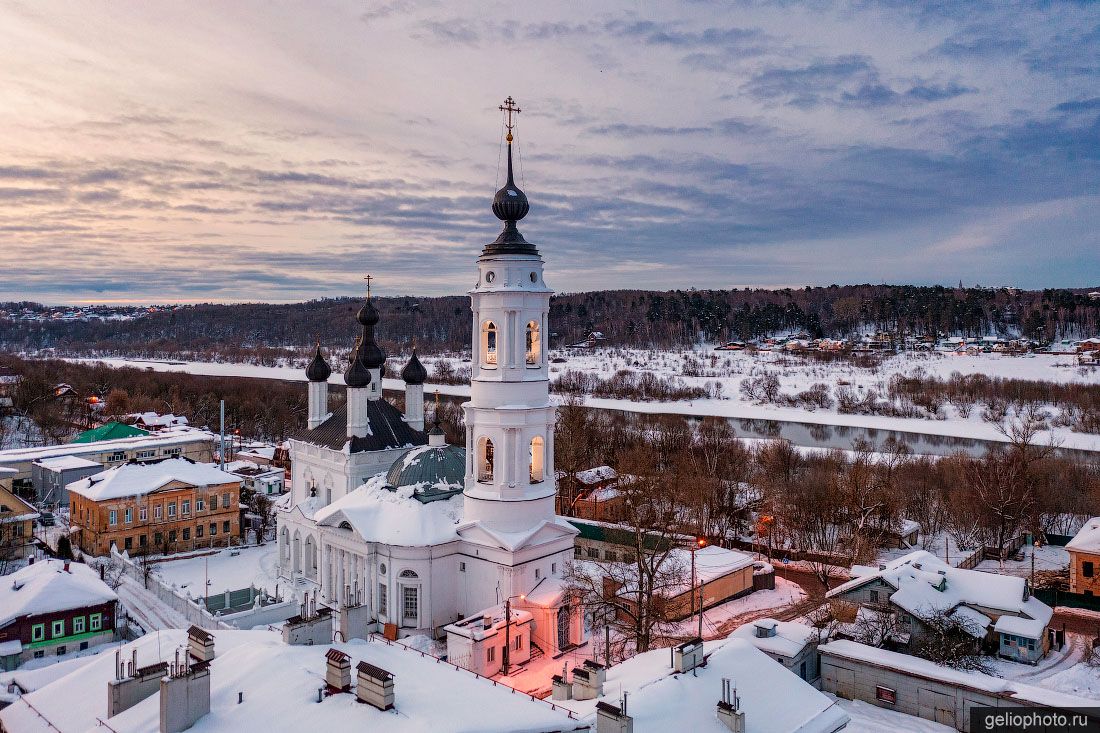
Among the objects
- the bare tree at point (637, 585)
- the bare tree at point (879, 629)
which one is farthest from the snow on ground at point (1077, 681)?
the bare tree at point (637, 585)

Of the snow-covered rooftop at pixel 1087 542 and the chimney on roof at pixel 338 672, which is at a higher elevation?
the chimney on roof at pixel 338 672

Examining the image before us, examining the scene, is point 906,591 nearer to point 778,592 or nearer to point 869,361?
point 778,592

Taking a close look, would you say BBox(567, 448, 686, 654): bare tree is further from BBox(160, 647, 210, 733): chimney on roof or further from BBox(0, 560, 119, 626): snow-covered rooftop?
BBox(0, 560, 119, 626): snow-covered rooftop

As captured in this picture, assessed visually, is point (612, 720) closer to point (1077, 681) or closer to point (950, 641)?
point (950, 641)

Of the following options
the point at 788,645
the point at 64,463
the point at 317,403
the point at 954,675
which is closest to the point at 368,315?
the point at 317,403

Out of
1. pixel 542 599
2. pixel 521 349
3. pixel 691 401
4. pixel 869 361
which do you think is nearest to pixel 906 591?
pixel 542 599

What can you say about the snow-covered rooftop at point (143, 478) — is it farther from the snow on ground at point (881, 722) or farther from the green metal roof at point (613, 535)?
the snow on ground at point (881, 722)
